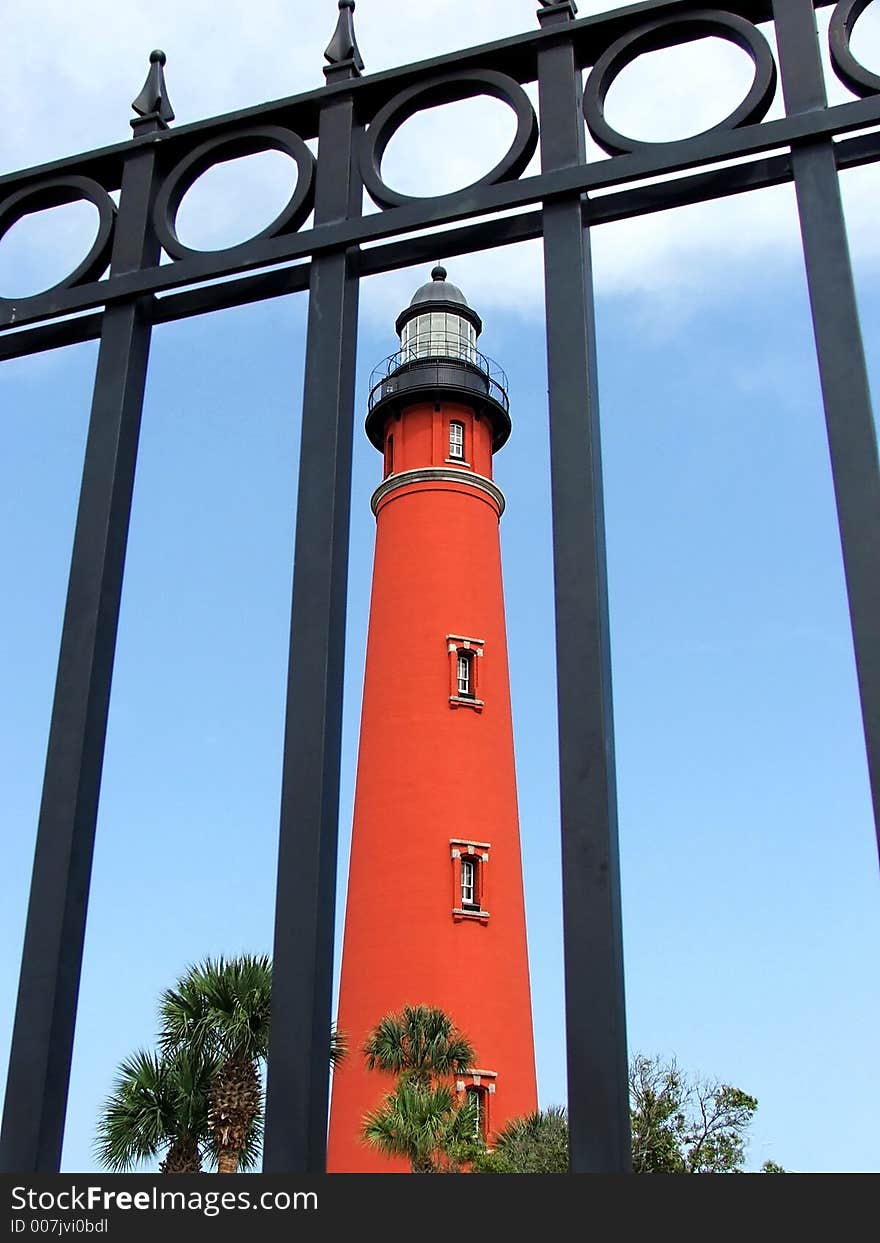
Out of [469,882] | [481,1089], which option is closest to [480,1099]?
[481,1089]

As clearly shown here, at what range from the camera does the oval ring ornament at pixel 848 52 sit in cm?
333

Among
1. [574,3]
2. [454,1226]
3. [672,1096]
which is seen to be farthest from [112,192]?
[672,1096]

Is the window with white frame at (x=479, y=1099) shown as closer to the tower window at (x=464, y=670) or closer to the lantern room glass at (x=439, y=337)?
the tower window at (x=464, y=670)

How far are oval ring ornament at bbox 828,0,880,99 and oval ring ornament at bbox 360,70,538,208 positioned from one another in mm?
772

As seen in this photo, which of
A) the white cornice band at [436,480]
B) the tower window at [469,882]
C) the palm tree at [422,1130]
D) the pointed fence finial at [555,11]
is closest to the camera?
the pointed fence finial at [555,11]

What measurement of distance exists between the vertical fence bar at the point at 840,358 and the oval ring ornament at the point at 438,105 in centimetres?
67

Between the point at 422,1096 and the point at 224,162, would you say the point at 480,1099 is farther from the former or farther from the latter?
the point at 224,162

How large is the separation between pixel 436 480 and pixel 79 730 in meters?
25.5

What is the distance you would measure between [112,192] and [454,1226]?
10.3 feet

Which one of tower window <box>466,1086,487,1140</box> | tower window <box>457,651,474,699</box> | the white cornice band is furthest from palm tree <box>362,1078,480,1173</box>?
the white cornice band

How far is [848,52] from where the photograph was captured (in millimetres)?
3381

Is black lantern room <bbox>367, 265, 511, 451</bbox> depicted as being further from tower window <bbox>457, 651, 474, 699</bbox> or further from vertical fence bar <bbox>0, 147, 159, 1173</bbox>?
vertical fence bar <bbox>0, 147, 159, 1173</bbox>

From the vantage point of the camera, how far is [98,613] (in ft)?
11.1

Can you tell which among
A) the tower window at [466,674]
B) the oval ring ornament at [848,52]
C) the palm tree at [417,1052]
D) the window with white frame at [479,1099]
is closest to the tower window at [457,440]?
the tower window at [466,674]
